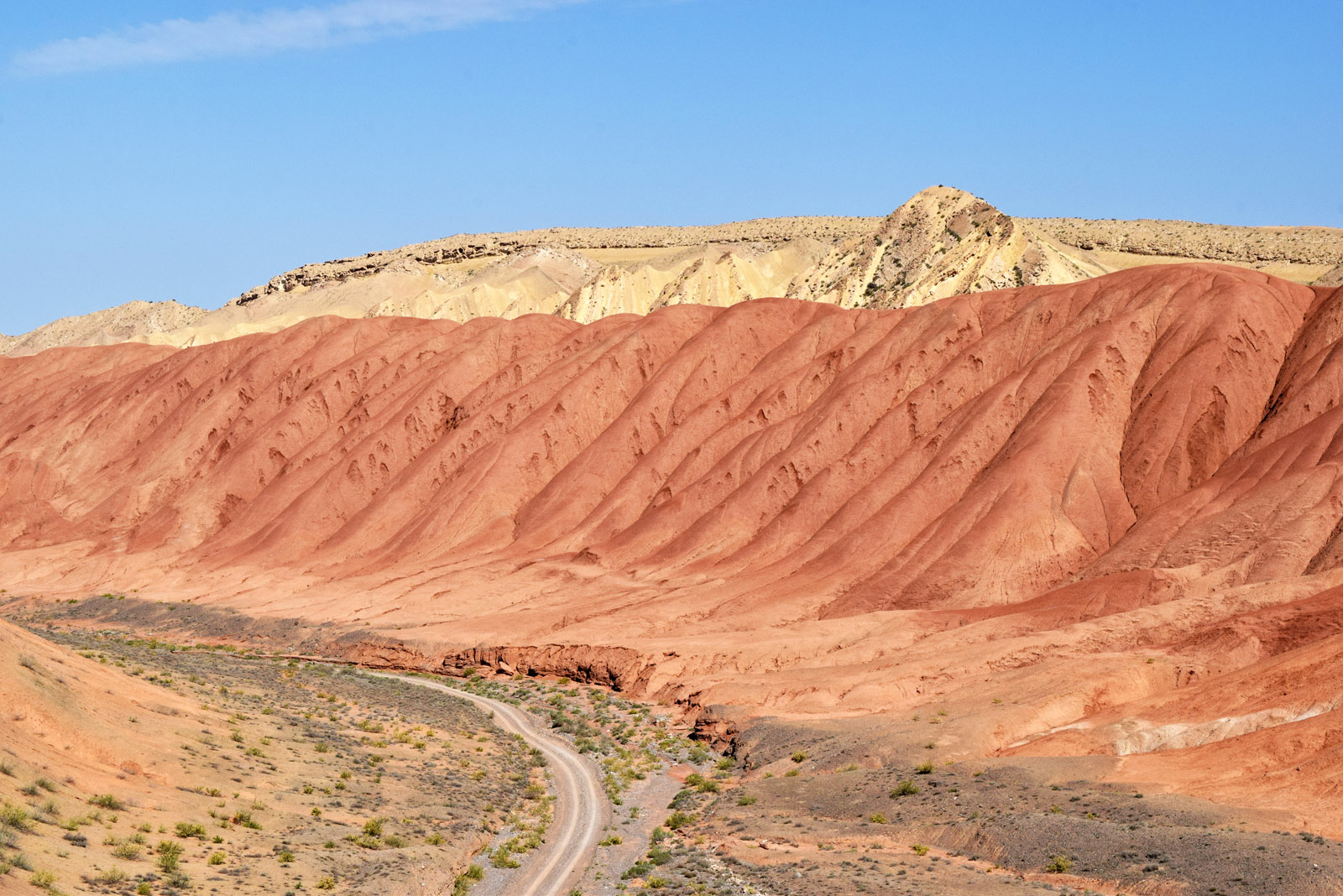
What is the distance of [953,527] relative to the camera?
62219 mm

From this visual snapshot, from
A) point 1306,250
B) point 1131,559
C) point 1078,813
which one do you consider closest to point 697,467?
point 1131,559

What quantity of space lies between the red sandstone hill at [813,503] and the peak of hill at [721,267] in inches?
503

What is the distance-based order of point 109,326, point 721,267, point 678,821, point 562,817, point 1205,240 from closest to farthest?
point 678,821
point 562,817
point 721,267
point 1205,240
point 109,326

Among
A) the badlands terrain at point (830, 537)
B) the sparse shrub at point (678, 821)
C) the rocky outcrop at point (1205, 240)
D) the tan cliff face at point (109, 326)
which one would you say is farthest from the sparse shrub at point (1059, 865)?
the tan cliff face at point (109, 326)

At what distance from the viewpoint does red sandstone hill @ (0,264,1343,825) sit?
44719mm

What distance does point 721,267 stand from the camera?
390ft

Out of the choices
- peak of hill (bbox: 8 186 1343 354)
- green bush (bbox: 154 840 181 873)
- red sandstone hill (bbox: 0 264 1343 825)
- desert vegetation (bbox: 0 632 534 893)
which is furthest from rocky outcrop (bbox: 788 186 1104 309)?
green bush (bbox: 154 840 181 873)

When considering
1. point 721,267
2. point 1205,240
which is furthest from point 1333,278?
point 721,267

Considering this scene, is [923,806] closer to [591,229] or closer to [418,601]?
[418,601]

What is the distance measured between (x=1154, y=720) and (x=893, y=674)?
10921 mm

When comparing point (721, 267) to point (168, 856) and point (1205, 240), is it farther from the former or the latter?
point (168, 856)

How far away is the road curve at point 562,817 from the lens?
29.7 meters

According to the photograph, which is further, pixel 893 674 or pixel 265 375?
pixel 265 375

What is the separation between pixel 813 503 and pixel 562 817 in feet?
116
